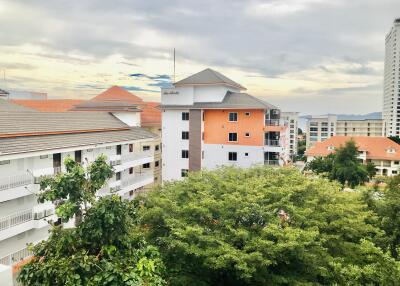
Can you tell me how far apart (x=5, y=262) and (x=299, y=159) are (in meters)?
79.6

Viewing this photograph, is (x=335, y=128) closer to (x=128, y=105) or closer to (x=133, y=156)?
(x=128, y=105)

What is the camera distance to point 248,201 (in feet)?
43.2

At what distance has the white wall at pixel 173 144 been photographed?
32.7 metres

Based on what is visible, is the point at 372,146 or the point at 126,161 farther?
the point at 372,146

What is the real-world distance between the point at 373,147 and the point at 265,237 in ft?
193

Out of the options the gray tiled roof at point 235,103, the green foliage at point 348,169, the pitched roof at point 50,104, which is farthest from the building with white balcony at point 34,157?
the green foliage at point 348,169

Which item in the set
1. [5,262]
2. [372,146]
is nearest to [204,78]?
[5,262]

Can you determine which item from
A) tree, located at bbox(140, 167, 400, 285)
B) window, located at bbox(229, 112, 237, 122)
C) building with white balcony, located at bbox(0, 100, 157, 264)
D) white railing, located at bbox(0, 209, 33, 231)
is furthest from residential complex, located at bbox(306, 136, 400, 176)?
white railing, located at bbox(0, 209, 33, 231)

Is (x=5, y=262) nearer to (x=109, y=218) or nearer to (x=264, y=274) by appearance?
(x=109, y=218)

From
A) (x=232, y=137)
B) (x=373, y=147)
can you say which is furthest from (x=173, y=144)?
(x=373, y=147)

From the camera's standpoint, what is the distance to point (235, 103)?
102ft

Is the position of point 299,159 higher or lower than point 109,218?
lower

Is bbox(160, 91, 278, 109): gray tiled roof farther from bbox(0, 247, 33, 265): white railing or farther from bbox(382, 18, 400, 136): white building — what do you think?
bbox(382, 18, 400, 136): white building

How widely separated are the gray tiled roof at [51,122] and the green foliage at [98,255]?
34.2 ft
